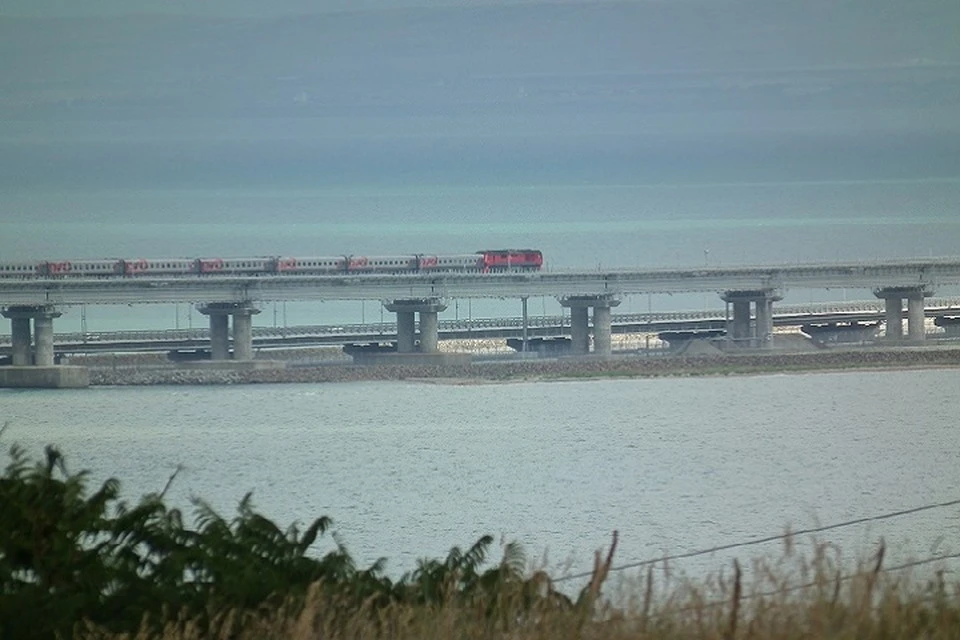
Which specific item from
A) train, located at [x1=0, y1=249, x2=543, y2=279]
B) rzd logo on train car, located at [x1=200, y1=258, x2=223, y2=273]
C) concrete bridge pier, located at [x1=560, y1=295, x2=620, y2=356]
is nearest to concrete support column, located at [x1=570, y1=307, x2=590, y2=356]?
concrete bridge pier, located at [x1=560, y1=295, x2=620, y2=356]

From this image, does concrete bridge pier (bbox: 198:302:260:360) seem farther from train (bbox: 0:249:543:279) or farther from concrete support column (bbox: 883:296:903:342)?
concrete support column (bbox: 883:296:903:342)

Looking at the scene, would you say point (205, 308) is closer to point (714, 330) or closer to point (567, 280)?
point (567, 280)

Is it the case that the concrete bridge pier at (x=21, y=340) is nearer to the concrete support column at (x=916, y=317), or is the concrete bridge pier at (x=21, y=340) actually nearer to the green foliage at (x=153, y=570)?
the concrete support column at (x=916, y=317)

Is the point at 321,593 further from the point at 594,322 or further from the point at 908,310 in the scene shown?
the point at 908,310

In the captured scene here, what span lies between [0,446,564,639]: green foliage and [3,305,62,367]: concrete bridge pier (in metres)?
70.8

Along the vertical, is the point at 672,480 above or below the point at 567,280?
below

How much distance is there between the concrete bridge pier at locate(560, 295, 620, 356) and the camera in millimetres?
91869

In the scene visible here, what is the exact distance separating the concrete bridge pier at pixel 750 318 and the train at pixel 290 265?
35.7ft

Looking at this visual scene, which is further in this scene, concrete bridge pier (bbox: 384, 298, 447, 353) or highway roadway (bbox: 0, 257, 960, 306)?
concrete bridge pier (bbox: 384, 298, 447, 353)

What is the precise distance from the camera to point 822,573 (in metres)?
8.75

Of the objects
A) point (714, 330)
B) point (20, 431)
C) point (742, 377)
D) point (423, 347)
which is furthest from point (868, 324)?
point (20, 431)

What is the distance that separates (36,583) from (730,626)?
4.54 metres

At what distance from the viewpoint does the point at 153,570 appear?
37.6 ft

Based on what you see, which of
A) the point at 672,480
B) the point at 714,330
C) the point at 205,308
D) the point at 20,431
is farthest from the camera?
the point at 714,330
